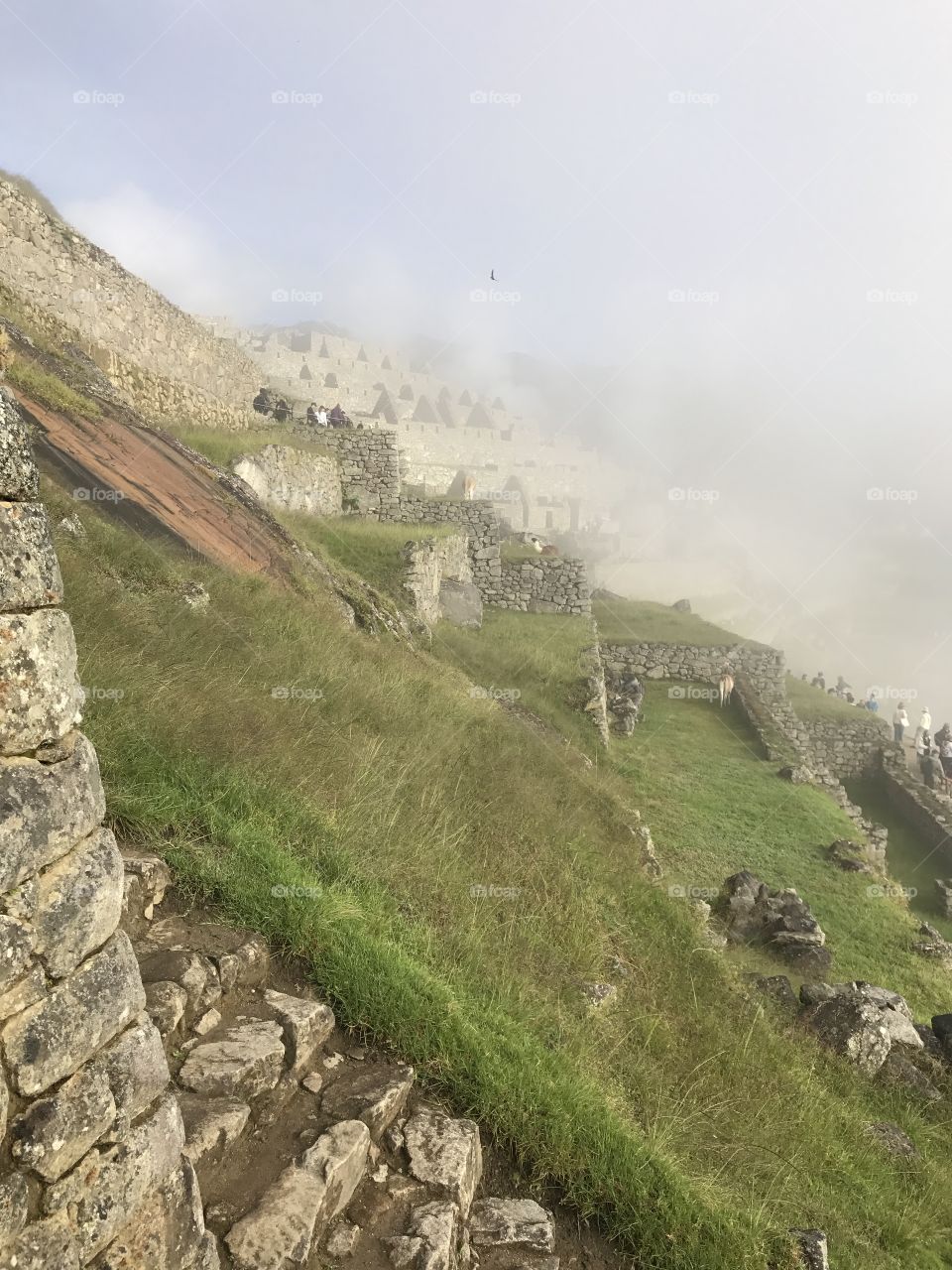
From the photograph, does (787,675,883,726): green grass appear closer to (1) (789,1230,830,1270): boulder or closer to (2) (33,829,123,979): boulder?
(1) (789,1230,830,1270): boulder

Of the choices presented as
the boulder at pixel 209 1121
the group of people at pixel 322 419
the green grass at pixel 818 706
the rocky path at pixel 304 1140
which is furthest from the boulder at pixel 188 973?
the green grass at pixel 818 706

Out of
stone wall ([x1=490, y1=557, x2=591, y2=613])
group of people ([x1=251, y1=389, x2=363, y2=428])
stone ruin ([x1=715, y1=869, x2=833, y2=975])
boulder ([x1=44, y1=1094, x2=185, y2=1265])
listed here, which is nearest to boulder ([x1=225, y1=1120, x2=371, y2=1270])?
boulder ([x1=44, y1=1094, x2=185, y2=1265])

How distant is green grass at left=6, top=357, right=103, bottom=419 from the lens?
931 centimetres

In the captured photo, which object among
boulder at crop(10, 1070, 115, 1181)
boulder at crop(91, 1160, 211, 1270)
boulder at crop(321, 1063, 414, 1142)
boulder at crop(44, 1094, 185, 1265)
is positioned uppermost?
boulder at crop(10, 1070, 115, 1181)

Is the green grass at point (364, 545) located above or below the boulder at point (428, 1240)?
above

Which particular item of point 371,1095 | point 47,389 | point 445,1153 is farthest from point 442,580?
point 445,1153

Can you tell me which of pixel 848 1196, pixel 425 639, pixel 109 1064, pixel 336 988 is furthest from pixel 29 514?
pixel 425 639

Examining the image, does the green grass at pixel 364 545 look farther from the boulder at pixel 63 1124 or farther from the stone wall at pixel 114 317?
the boulder at pixel 63 1124

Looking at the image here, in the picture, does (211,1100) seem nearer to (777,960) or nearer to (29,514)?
(29,514)

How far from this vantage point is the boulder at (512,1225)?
120 inches

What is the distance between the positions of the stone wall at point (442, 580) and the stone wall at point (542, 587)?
155 cm

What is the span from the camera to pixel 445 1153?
3.14 m

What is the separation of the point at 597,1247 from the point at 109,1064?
7.99 feet

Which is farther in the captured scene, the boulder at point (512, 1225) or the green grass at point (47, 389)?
the green grass at point (47, 389)
